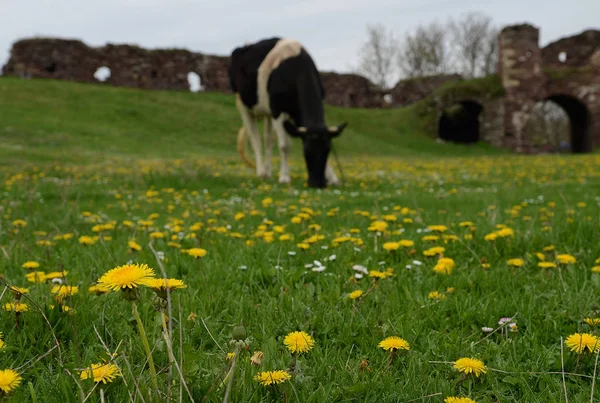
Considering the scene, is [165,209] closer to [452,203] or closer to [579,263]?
[452,203]

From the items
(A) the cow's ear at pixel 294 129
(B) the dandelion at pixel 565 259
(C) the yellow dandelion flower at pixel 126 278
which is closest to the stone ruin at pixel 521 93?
(A) the cow's ear at pixel 294 129

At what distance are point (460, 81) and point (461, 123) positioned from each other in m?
2.99

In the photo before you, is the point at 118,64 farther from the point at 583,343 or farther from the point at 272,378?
the point at 583,343

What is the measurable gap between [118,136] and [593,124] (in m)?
24.2

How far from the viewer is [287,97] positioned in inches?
336

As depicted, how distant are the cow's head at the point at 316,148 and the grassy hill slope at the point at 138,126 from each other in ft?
27.4

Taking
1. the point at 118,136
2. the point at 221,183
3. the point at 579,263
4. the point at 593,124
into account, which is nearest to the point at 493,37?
the point at 593,124

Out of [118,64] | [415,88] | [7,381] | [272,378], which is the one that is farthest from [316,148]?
[415,88]

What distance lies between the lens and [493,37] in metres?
49.0

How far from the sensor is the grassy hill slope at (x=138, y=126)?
16547mm

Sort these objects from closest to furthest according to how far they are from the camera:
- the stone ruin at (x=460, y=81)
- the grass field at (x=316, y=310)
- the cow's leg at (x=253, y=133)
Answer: the grass field at (x=316, y=310) < the cow's leg at (x=253, y=133) < the stone ruin at (x=460, y=81)

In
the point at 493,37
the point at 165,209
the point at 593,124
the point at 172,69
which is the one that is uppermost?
the point at 493,37

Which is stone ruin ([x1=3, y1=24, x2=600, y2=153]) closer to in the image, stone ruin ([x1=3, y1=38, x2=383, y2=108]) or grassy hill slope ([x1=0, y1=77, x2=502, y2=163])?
stone ruin ([x1=3, y1=38, x2=383, y2=108])

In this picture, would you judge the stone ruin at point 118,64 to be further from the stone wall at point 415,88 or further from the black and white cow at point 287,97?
the black and white cow at point 287,97
